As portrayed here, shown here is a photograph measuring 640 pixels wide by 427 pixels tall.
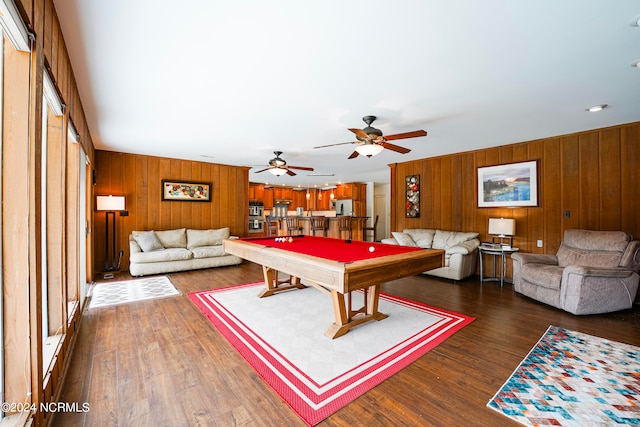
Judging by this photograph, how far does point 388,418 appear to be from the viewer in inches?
63.5

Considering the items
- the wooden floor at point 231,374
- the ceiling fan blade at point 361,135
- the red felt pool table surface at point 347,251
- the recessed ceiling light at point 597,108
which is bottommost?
the wooden floor at point 231,374

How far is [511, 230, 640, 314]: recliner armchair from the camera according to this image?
3.21m

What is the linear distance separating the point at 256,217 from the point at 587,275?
365 inches

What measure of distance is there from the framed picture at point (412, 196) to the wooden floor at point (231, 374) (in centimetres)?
318

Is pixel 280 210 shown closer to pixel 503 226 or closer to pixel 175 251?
pixel 175 251

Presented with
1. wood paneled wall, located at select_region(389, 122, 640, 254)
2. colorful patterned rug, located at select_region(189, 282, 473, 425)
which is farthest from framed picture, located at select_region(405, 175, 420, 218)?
colorful patterned rug, located at select_region(189, 282, 473, 425)

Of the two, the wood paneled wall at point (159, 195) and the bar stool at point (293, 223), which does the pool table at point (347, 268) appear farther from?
the bar stool at point (293, 223)

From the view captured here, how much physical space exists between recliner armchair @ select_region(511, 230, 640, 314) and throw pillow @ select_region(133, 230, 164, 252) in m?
6.51

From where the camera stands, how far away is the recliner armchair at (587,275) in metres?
3.21

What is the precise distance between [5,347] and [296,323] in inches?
85.0

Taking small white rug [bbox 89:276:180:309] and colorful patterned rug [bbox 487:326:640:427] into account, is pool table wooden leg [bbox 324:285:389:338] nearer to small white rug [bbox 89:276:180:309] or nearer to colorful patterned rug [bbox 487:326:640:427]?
colorful patterned rug [bbox 487:326:640:427]

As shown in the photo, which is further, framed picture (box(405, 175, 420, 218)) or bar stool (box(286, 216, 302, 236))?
bar stool (box(286, 216, 302, 236))

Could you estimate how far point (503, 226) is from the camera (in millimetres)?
4621

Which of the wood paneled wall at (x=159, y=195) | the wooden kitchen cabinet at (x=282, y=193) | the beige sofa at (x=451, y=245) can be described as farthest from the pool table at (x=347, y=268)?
the wooden kitchen cabinet at (x=282, y=193)
